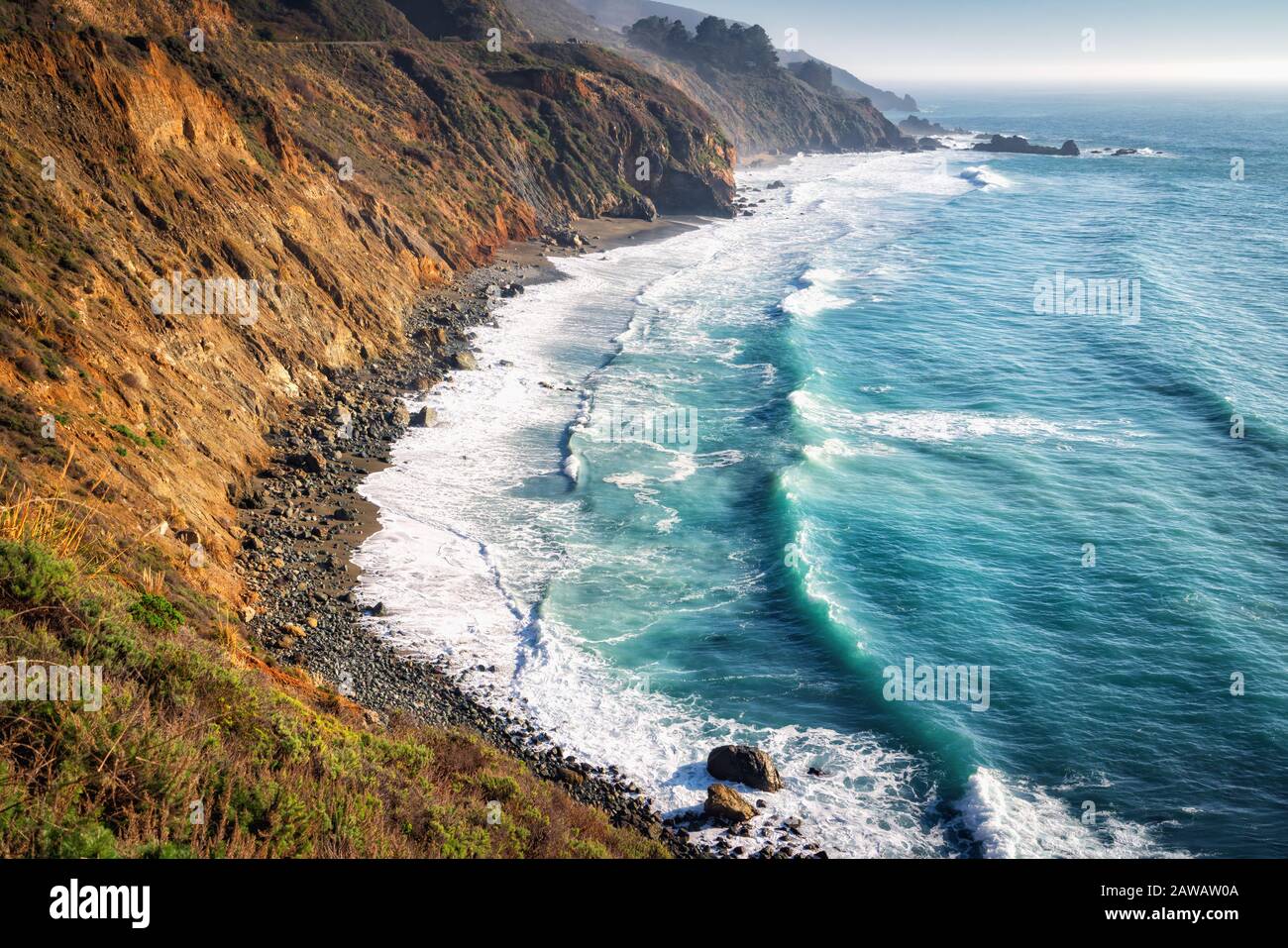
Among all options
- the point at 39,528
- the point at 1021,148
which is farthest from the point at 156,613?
the point at 1021,148

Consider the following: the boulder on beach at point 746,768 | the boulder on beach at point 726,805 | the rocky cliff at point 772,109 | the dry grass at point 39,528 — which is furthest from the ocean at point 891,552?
the rocky cliff at point 772,109

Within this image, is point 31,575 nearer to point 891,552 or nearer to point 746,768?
point 746,768

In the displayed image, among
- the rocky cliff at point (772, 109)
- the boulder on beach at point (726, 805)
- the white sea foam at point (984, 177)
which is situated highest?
→ the rocky cliff at point (772, 109)

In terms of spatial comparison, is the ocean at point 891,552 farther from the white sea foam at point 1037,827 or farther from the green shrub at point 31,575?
the green shrub at point 31,575

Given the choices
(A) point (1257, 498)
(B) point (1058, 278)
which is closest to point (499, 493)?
(A) point (1257, 498)

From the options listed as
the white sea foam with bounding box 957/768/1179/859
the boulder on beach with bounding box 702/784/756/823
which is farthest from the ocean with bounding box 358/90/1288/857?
the boulder on beach with bounding box 702/784/756/823

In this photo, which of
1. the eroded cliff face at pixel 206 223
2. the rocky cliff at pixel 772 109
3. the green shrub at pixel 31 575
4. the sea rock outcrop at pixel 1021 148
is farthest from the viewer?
the rocky cliff at pixel 772 109

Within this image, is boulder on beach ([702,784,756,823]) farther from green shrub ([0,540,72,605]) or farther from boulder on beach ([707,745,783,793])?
green shrub ([0,540,72,605])
